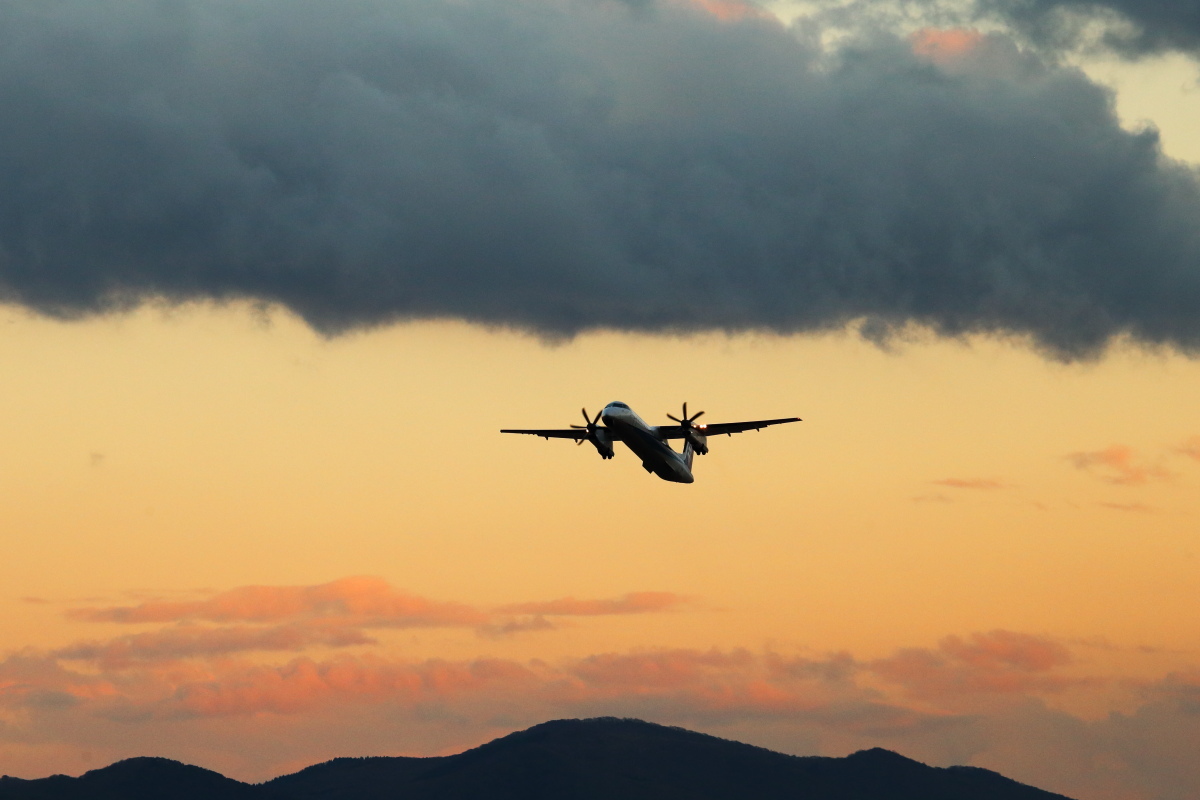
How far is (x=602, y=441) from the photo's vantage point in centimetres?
18812

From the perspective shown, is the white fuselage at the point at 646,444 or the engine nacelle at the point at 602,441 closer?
the white fuselage at the point at 646,444

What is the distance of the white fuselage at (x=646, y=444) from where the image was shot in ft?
589

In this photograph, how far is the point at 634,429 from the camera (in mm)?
180125

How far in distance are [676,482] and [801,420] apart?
18.3m

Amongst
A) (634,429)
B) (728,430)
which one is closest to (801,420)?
(728,430)

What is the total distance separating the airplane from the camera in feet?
591

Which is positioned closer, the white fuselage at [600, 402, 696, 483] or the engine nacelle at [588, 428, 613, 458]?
the white fuselage at [600, 402, 696, 483]

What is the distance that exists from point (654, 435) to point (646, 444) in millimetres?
1493

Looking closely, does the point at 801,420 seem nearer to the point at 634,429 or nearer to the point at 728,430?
the point at 728,430

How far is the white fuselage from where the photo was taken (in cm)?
17950

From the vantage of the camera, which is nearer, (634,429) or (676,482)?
(634,429)

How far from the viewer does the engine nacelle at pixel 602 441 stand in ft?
616

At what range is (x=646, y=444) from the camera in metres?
184

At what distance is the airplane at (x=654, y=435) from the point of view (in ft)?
591
